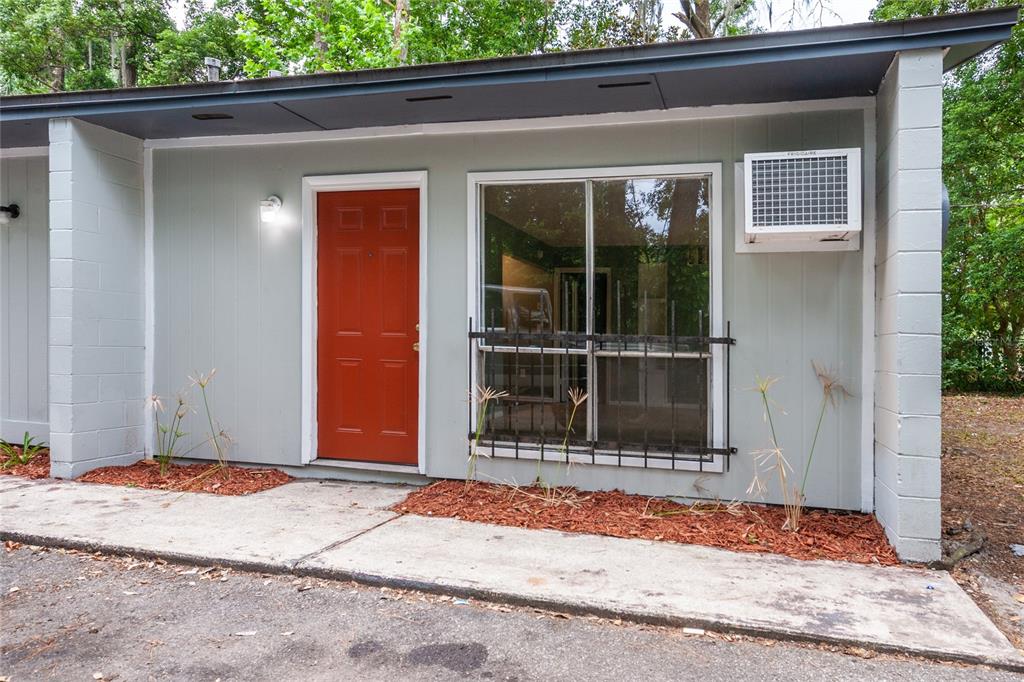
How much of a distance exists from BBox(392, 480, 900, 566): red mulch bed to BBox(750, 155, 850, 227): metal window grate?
162cm

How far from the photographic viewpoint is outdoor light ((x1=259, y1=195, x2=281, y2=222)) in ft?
15.8

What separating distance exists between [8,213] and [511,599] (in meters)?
5.47

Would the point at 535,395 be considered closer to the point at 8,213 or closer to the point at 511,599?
the point at 511,599

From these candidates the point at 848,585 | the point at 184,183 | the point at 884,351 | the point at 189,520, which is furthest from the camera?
the point at 184,183

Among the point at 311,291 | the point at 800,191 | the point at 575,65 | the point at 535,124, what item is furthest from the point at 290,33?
the point at 800,191

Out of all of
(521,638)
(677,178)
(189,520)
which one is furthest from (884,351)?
(189,520)

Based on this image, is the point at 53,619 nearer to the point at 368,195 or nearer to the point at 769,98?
the point at 368,195

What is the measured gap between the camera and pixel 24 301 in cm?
563

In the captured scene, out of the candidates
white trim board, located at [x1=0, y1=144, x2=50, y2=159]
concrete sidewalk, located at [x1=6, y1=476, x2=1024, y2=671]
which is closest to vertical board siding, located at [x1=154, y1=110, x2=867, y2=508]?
concrete sidewalk, located at [x1=6, y1=476, x2=1024, y2=671]

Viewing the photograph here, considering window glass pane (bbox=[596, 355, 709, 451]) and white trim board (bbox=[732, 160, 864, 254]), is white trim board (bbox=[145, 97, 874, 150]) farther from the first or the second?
window glass pane (bbox=[596, 355, 709, 451])

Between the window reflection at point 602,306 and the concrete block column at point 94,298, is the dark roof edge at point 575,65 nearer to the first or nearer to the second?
the concrete block column at point 94,298

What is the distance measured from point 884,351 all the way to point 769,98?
61.5 inches

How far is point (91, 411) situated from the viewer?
4762 mm

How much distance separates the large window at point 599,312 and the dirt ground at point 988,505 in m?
1.41
